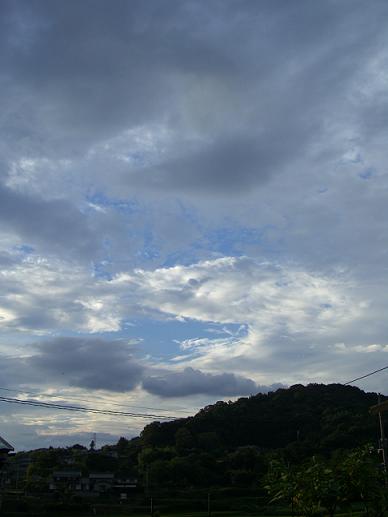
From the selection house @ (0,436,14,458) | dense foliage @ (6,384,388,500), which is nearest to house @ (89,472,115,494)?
dense foliage @ (6,384,388,500)

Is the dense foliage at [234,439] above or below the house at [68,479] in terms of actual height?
above

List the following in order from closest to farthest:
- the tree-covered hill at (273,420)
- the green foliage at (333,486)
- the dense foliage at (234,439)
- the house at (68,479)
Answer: the green foliage at (333,486)
the dense foliage at (234,439)
the house at (68,479)
the tree-covered hill at (273,420)

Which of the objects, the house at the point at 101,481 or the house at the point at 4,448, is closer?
the house at the point at 4,448

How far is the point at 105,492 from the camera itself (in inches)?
3115

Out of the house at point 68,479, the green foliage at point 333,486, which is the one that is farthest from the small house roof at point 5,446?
the house at point 68,479

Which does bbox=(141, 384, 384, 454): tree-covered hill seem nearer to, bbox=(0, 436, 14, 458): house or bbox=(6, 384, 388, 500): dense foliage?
bbox=(6, 384, 388, 500): dense foliage

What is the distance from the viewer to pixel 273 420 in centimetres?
9300

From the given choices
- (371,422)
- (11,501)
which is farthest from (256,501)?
(11,501)

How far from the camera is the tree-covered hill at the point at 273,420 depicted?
8525 centimetres

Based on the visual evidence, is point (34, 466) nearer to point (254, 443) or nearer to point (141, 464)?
point (141, 464)

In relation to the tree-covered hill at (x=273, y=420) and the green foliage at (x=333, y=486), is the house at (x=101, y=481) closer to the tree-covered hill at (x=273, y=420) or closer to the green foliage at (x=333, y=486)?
the tree-covered hill at (x=273, y=420)

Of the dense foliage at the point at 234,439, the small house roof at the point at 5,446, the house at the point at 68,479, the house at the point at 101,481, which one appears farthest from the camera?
the house at the point at 101,481

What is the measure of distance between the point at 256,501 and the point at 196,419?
32761mm

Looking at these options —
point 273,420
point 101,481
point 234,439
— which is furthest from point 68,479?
point 273,420
